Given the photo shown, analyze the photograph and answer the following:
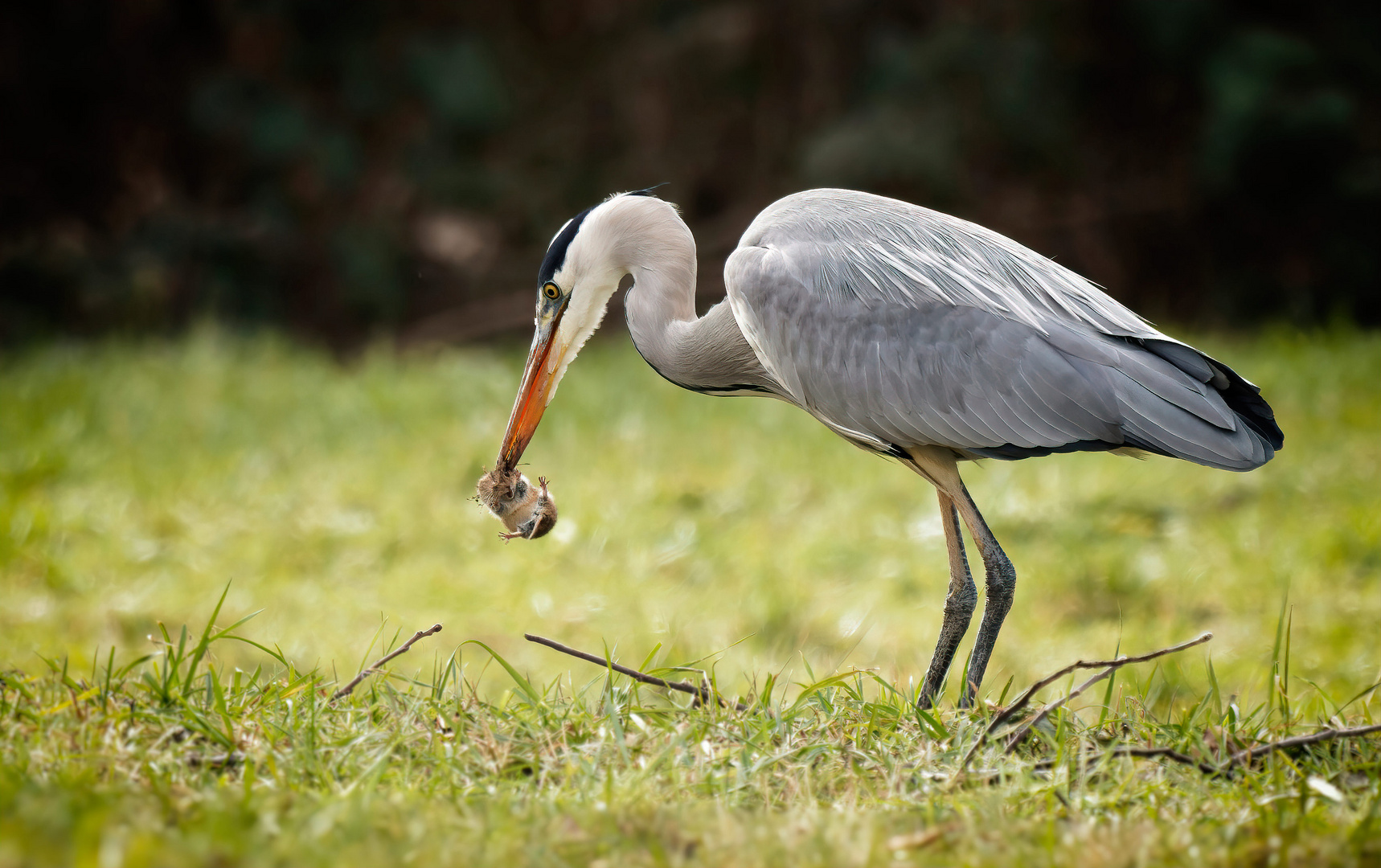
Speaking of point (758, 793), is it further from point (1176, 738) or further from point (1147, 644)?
point (1147, 644)

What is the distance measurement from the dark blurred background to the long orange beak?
7.29 meters

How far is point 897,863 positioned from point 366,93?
11.6 metres

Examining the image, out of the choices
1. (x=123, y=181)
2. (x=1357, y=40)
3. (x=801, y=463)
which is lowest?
(x=801, y=463)

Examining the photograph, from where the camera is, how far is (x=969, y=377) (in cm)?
334

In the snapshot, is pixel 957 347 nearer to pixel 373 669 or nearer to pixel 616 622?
pixel 373 669


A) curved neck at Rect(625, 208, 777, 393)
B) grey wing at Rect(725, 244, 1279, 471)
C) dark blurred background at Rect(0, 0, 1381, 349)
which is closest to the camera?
grey wing at Rect(725, 244, 1279, 471)

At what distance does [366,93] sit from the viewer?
40.2 feet

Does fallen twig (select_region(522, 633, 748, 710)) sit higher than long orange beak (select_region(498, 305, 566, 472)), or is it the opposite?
long orange beak (select_region(498, 305, 566, 472))

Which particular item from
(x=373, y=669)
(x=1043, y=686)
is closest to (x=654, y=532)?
(x=373, y=669)

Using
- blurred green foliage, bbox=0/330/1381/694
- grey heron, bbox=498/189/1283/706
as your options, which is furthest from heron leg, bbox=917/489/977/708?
blurred green foliage, bbox=0/330/1381/694

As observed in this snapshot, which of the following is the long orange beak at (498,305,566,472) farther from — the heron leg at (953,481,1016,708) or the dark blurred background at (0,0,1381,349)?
the dark blurred background at (0,0,1381,349)

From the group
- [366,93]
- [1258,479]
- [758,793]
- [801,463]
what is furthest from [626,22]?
[758,793]

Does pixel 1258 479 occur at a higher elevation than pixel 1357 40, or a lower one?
lower

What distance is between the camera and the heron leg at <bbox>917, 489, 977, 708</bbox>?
3.30 meters
